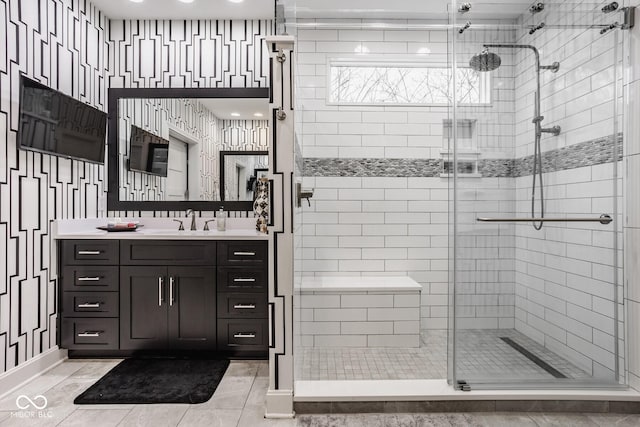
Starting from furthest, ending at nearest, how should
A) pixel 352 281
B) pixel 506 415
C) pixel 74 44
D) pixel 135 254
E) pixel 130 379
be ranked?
pixel 352 281, pixel 74 44, pixel 135 254, pixel 130 379, pixel 506 415

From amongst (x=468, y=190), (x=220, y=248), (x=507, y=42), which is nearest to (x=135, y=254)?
(x=220, y=248)

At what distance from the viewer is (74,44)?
9.27 feet

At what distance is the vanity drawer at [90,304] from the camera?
104 inches

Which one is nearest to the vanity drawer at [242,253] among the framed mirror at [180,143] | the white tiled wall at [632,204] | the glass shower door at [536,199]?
the framed mirror at [180,143]

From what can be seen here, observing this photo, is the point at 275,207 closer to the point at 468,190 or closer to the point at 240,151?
the point at 468,190

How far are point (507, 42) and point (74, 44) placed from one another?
3.05 m

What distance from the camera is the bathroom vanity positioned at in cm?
264

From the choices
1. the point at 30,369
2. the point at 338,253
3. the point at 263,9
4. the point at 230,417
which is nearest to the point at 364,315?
the point at 338,253

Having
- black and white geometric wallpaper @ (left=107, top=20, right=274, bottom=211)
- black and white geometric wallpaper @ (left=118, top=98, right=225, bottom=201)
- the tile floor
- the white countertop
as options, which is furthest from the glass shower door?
black and white geometric wallpaper @ (left=118, top=98, right=225, bottom=201)

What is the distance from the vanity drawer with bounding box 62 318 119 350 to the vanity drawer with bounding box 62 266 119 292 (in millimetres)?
229

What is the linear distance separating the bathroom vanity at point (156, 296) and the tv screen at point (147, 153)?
826 mm

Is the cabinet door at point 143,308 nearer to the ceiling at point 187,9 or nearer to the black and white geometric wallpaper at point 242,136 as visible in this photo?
the black and white geometric wallpaper at point 242,136

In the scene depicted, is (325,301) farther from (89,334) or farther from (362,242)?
(89,334)

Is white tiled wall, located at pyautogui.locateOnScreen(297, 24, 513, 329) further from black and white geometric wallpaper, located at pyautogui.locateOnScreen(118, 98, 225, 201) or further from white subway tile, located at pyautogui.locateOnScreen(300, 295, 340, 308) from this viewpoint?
black and white geometric wallpaper, located at pyautogui.locateOnScreen(118, 98, 225, 201)
